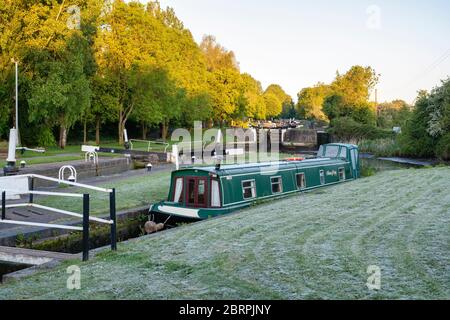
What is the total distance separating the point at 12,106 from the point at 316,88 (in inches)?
3635

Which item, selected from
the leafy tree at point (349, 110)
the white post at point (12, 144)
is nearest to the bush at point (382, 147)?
the leafy tree at point (349, 110)

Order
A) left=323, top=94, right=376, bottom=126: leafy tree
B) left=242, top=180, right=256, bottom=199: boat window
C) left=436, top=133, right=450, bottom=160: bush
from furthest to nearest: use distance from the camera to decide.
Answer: left=323, top=94, right=376, bottom=126: leafy tree < left=436, top=133, right=450, bottom=160: bush < left=242, top=180, right=256, bottom=199: boat window

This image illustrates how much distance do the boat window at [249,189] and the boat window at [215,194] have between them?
105 centimetres

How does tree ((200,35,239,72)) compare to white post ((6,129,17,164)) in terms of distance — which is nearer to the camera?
white post ((6,129,17,164))

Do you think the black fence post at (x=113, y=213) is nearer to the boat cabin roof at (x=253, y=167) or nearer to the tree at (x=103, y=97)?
the boat cabin roof at (x=253, y=167)

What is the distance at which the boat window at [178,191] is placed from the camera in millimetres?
13484

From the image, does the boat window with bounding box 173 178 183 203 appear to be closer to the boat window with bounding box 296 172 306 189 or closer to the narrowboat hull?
the narrowboat hull

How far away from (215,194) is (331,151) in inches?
378

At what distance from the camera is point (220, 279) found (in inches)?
221

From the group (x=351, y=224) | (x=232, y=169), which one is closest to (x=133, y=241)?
(x=351, y=224)

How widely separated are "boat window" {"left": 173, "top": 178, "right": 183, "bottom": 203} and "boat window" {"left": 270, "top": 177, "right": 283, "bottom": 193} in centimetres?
304

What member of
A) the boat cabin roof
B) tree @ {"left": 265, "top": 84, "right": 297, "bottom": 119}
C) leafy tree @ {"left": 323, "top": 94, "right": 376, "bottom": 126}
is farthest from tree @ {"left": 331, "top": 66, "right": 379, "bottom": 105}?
tree @ {"left": 265, "top": 84, "right": 297, "bottom": 119}

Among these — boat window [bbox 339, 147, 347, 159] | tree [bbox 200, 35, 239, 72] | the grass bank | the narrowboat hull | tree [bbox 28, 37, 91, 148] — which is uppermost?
tree [bbox 200, 35, 239, 72]

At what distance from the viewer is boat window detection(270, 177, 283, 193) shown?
49.4 ft
